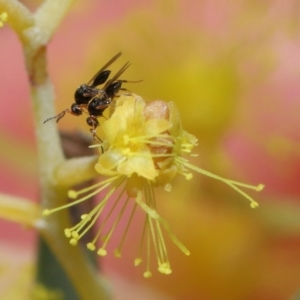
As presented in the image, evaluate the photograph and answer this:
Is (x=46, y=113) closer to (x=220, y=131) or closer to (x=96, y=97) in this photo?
(x=96, y=97)

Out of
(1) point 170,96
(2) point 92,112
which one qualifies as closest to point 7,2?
(2) point 92,112

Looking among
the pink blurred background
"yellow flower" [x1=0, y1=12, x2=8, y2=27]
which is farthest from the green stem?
the pink blurred background

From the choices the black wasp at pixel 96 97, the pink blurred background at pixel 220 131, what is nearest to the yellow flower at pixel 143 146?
the black wasp at pixel 96 97

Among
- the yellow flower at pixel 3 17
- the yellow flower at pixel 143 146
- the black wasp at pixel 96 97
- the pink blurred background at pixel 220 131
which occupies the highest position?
the pink blurred background at pixel 220 131

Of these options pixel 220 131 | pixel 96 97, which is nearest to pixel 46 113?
pixel 96 97

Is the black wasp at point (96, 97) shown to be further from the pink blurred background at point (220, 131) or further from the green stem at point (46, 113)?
the pink blurred background at point (220, 131)

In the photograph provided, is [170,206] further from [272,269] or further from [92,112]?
[92,112]

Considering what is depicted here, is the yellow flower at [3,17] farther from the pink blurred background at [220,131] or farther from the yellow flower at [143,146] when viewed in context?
the pink blurred background at [220,131]

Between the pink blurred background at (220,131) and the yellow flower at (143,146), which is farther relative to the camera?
the pink blurred background at (220,131)

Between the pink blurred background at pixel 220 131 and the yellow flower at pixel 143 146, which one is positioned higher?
the pink blurred background at pixel 220 131
